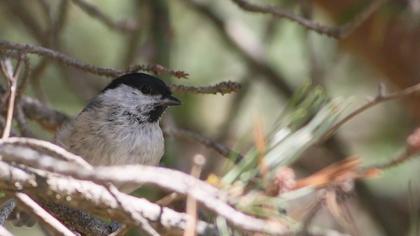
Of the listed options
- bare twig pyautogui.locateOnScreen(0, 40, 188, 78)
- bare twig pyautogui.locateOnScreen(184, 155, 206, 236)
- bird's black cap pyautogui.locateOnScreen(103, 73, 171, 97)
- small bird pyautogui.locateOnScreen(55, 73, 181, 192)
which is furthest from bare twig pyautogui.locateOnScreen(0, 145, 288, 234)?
bird's black cap pyautogui.locateOnScreen(103, 73, 171, 97)

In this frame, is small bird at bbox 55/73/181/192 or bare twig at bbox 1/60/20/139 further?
small bird at bbox 55/73/181/192

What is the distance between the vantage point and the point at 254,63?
3699mm

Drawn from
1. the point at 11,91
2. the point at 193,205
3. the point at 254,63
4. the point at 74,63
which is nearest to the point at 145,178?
the point at 193,205

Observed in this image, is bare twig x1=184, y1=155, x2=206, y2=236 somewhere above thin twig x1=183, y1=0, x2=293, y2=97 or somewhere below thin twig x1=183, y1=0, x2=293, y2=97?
below

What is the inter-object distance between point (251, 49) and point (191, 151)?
2.02ft

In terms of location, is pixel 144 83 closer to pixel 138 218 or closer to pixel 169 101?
pixel 169 101

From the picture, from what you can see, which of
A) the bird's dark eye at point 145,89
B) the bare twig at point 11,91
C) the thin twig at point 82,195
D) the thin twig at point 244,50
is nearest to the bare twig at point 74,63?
the bare twig at point 11,91

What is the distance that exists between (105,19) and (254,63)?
3.01 feet

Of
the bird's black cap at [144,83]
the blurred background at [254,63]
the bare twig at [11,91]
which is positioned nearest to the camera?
the bare twig at [11,91]

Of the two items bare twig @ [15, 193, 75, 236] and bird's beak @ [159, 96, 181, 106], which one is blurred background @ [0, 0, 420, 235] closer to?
bird's beak @ [159, 96, 181, 106]

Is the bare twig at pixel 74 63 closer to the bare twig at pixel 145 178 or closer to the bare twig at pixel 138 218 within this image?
the bare twig at pixel 138 218

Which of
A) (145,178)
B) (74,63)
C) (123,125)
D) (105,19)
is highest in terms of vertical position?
(105,19)

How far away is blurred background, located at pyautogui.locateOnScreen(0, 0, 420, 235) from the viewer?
11.1 feet

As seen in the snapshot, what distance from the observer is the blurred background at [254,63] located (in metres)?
3.39
